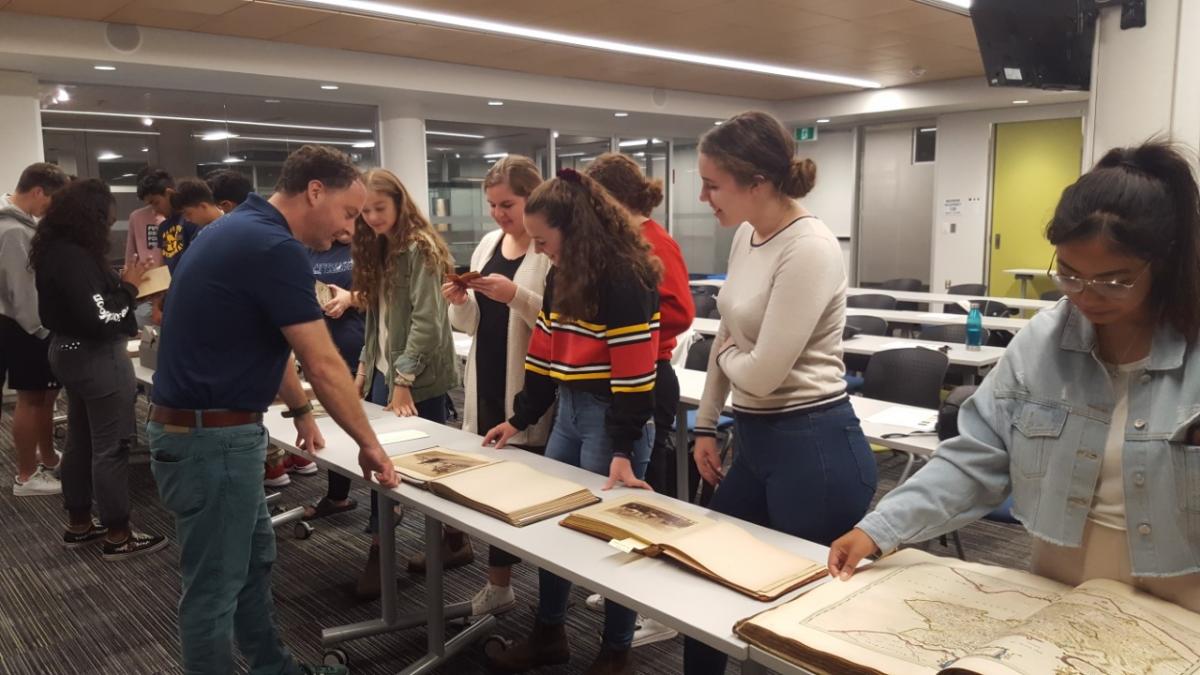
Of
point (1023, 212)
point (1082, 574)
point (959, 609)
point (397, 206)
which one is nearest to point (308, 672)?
point (397, 206)

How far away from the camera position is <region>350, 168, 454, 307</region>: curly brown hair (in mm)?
2887

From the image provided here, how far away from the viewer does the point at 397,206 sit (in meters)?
2.92

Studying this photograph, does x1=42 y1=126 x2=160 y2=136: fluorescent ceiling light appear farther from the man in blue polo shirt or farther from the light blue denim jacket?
the light blue denim jacket

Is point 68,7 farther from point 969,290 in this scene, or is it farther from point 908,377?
point 969,290

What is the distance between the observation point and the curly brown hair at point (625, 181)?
2656 millimetres

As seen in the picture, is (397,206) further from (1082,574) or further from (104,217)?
(1082,574)

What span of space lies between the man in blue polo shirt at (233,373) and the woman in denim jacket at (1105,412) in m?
1.35

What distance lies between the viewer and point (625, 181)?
2.67 metres

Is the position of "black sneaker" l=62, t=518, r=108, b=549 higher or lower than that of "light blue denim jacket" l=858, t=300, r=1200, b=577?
lower

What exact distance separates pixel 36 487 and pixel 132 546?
4.09 ft

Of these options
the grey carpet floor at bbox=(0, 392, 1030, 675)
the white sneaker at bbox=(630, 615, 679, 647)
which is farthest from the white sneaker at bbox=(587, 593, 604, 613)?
the white sneaker at bbox=(630, 615, 679, 647)

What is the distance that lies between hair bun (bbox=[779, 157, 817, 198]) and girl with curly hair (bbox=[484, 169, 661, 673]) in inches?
18.6

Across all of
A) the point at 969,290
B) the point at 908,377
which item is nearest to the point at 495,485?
the point at 908,377

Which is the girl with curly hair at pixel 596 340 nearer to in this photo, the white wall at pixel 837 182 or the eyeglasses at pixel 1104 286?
the eyeglasses at pixel 1104 286
